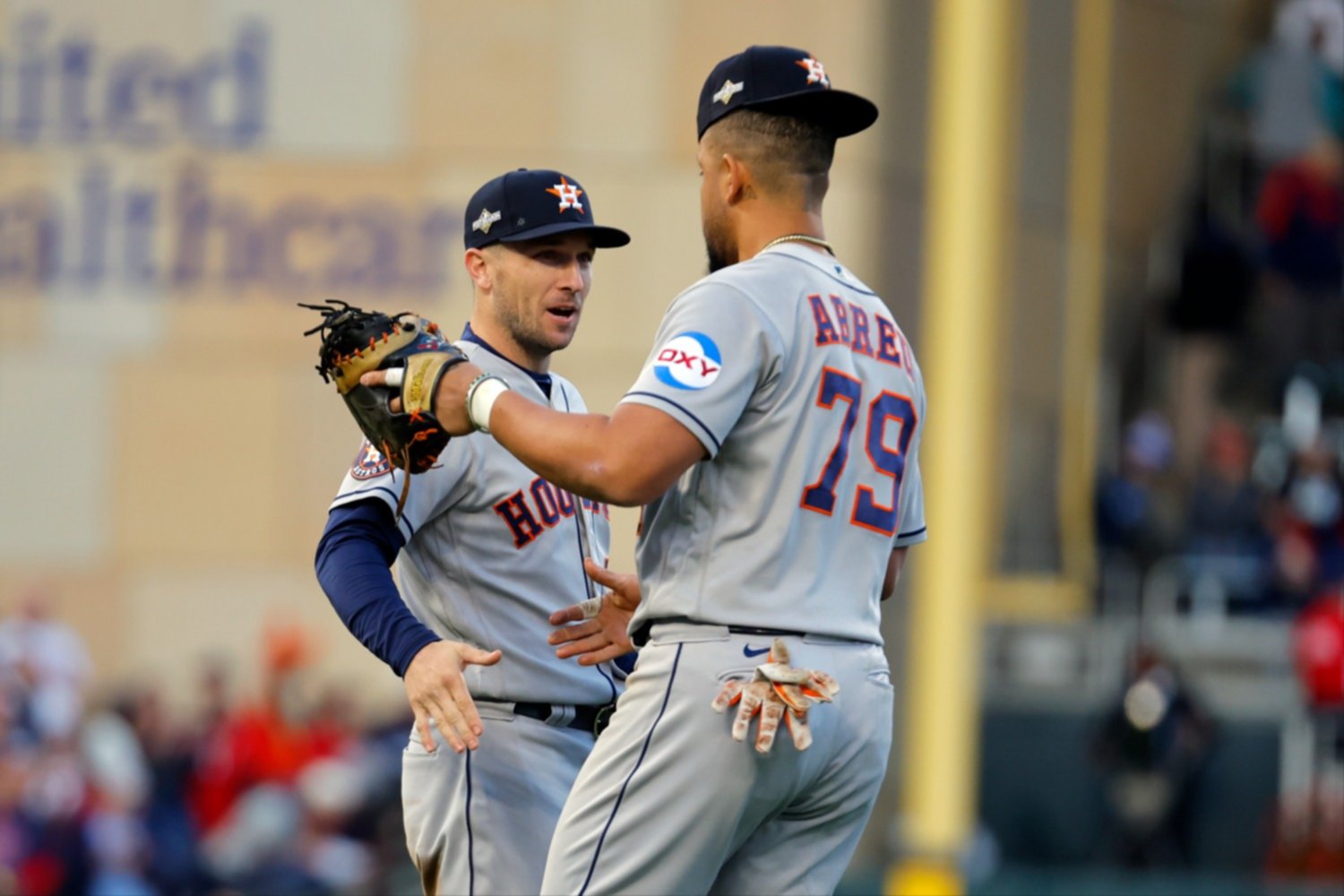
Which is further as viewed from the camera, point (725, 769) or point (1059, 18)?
point (1059, 18)

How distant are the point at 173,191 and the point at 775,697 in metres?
10.8

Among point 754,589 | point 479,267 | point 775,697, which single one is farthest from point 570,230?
point 775,697

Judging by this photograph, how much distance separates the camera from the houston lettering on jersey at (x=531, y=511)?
186 inches

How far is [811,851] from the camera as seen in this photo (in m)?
3.92

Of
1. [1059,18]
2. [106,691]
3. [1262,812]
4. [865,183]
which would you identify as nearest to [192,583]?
[106,691]

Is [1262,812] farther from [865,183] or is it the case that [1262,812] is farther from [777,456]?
[777,456]

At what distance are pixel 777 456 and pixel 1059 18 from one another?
13.1 meters

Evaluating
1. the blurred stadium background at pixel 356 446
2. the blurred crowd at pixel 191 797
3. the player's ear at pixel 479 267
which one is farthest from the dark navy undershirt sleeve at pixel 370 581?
the blurred stadium background at pixel 356 446

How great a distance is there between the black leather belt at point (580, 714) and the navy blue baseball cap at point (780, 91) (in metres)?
1.50

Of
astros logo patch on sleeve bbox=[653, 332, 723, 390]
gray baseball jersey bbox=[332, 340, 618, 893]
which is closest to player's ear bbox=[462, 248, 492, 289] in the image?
gray baseball jersey bbox=[332, 340, 618, 893]

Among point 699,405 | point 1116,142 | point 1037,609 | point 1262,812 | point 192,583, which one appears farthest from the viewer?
point 1116,142

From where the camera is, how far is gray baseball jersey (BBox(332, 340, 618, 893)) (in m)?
4.64

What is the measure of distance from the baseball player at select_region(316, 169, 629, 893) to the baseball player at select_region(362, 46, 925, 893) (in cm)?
67

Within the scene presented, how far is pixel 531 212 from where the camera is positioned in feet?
15.7
